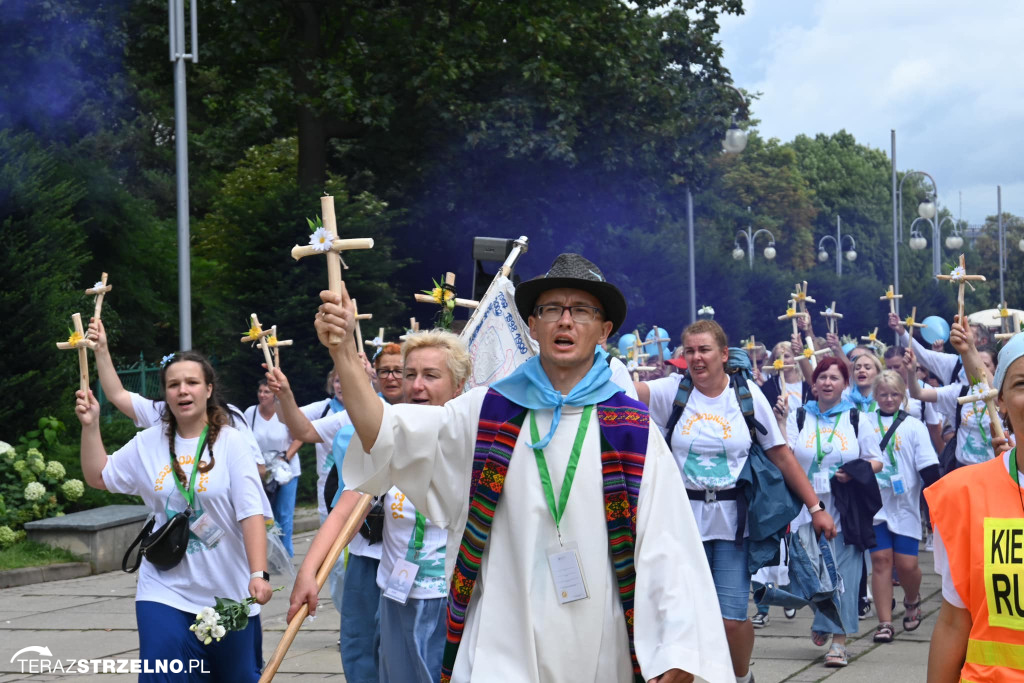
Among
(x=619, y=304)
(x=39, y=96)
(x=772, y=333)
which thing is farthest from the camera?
(x=772, y=333)

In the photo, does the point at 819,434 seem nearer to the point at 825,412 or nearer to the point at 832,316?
the point at 825,412

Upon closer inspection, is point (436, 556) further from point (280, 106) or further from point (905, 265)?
point (905, 265)

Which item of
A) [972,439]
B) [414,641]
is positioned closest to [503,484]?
[414,641]

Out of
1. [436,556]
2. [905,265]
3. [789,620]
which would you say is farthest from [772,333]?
[436,556]

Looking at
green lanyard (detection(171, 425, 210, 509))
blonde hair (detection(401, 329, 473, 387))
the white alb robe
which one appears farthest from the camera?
green lanyard (detection(171, 425, 210, 509))

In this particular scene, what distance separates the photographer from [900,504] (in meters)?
9.99

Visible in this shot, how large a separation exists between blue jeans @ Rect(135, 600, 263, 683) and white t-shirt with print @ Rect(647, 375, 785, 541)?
250 cm

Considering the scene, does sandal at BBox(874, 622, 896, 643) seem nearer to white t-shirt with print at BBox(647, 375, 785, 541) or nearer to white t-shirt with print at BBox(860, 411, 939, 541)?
white t-shirt with print at BBox(860, 411, 939, 541)

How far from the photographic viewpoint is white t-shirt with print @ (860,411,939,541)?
992 cm

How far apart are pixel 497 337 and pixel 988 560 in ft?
9.87

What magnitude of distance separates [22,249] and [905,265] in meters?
69.3

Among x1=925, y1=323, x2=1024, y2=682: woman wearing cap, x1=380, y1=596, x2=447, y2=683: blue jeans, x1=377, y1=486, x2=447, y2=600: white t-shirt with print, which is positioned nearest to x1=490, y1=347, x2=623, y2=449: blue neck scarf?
x1=925, y1=323, x2=1024, y2=682: woman wearing cap

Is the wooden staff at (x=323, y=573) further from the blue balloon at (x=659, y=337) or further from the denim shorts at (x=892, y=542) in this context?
the blue balloon at (x=659, y=337)

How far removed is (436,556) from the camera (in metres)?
5.64
